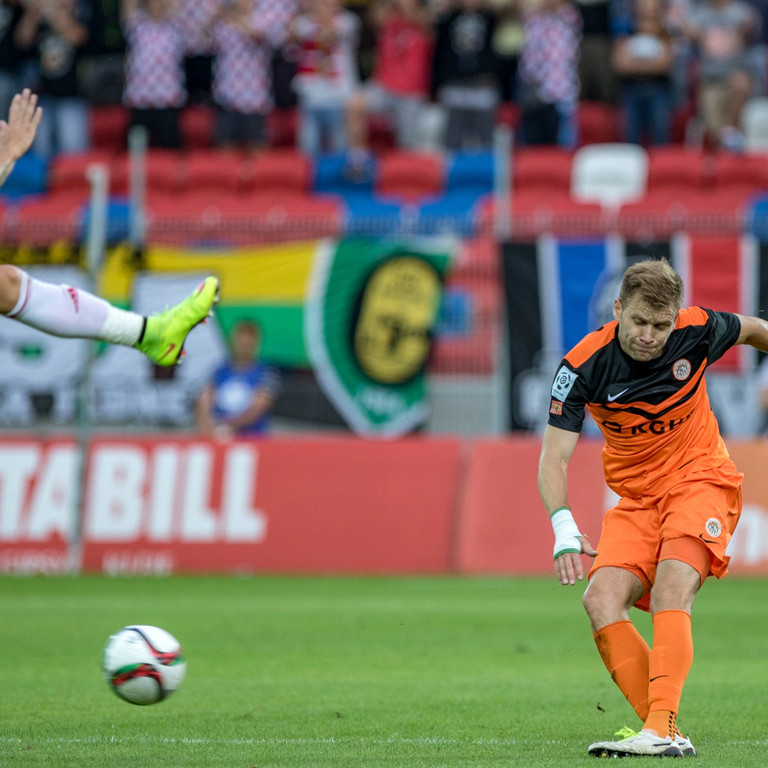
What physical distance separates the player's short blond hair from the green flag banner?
10.0 m

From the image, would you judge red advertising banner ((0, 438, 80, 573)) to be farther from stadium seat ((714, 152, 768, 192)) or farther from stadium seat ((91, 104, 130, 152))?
stadium seat ((714, 152, 768, 192))

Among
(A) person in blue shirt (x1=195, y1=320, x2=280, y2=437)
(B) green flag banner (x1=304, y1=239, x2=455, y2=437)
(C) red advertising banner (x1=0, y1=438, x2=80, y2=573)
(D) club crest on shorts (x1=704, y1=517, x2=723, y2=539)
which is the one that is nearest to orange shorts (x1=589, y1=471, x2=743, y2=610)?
(D) club crest on shorts (x1=704, y1=517, x2=723, y2=539)

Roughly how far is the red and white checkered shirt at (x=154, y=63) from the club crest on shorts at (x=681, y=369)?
51.8 feet

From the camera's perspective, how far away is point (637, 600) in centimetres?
558

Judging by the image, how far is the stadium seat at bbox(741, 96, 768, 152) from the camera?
1933 cm

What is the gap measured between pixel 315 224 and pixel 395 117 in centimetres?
525

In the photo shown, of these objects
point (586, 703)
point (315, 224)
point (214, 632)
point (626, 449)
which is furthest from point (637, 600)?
point (315, 224)

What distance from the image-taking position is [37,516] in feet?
46.3

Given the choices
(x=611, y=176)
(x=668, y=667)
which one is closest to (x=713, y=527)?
(x=668, y=667)

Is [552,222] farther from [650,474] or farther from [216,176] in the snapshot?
[650,474]

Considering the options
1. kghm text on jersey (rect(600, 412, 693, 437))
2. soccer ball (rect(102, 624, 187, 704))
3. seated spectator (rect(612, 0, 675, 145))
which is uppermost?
seated spectator (rect(612, 0, 675, 145))

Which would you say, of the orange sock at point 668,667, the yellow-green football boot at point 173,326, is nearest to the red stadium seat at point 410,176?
the yellow-green football boot at point 173,326

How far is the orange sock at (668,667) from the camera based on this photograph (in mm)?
5148

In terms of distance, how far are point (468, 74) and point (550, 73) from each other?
1326 mm
